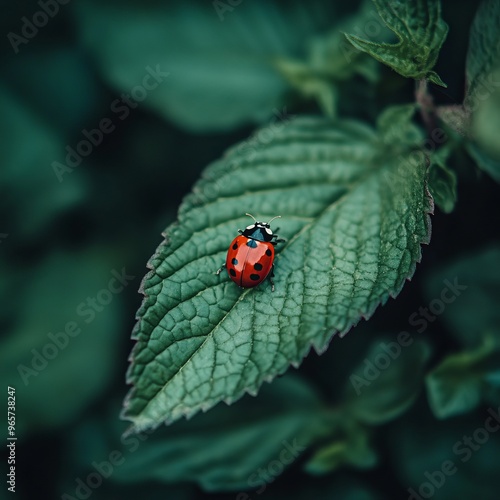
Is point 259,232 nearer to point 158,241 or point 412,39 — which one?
point 412,39

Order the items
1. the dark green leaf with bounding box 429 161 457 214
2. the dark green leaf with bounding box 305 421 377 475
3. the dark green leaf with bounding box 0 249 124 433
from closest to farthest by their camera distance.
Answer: the dark green leaf with bounding box 429 161 457 214 < the dark green leaf with bounding box 305 421 377 475 < the dark green leaf with bounding box 0 249 124 433

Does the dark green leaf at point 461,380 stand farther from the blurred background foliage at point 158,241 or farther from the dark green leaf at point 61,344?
the dark green leaf at point 61,344

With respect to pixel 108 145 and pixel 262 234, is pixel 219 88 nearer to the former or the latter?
pixel 108 145

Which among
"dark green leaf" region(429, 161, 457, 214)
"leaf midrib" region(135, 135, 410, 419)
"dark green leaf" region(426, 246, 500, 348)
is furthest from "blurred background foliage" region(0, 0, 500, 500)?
"leaf midrib" region(135, 135, 410, 419)

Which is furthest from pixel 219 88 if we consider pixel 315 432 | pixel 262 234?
pixel 315 432

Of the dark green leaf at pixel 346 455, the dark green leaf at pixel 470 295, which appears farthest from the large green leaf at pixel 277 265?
the dark green leaf at pixel 346 455

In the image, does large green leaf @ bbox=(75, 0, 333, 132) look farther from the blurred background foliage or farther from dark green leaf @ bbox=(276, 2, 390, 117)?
dark green leaf @ bbox=(276, 2, 390, 117)
